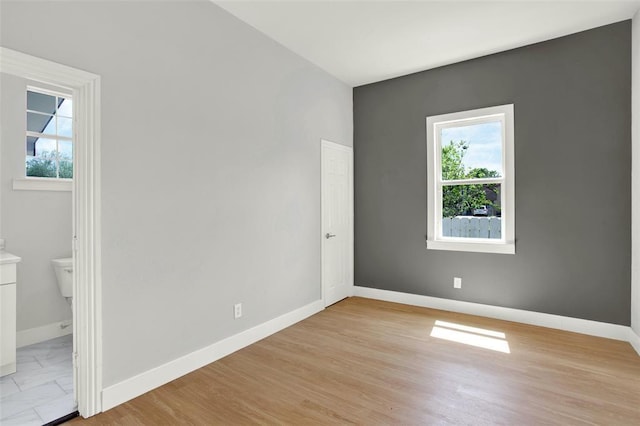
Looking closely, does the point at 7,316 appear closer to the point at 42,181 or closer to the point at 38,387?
the point at 38,387

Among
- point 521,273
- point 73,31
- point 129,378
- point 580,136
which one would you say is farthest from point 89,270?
point 580,136

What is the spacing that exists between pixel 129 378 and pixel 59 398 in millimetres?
485

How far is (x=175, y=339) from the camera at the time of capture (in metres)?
2.59

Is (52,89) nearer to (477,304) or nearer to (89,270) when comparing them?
(89,270)

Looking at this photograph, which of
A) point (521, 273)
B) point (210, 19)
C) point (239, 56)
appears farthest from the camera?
point (521, 273)

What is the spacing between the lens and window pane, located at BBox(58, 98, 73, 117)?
141 inches

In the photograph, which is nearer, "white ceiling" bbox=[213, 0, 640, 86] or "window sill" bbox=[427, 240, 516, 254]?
"white ceiling" bbox=[213, 0, 640, 86]

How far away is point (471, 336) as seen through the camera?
336 cm

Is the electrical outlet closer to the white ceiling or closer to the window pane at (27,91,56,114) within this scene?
the white ceiling

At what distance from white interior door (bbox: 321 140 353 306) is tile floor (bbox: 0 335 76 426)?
2.67m

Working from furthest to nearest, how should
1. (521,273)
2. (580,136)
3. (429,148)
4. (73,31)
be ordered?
(429,148) → (521,273) → (580,136) → (73,31)

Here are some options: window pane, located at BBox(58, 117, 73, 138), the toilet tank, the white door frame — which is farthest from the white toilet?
the white door frame

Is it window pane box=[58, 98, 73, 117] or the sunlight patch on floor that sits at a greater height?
window pane box=[58, 98, 73, 117]

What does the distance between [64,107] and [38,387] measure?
2.75m
